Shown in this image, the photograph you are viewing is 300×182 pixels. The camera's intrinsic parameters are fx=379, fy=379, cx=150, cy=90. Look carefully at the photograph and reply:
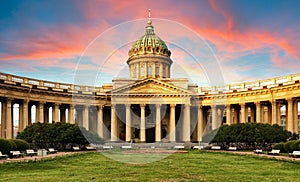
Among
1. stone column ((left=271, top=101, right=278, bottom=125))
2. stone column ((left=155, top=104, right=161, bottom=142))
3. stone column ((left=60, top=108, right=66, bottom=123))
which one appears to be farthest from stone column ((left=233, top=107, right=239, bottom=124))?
stone column ((left=60, top=108, right=66, bottom=123))

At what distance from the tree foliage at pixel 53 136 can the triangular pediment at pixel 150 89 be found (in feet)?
83.2

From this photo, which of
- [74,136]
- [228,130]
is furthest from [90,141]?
[228,130]

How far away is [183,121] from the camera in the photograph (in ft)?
A: 276

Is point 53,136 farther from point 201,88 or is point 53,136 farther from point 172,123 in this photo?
point 201,88

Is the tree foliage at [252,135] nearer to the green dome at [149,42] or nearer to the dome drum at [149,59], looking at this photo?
the dome drum at [149,59]

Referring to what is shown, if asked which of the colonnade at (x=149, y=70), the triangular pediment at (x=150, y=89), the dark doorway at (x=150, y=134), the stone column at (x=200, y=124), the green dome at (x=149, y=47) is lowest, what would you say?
the dark doorway at (x=150, y=134)

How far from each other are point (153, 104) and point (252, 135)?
30132 millimetres

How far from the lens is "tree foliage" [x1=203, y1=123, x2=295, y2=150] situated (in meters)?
55.7

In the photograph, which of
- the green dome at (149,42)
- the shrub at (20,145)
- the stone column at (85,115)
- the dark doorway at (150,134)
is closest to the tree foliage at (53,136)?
the shrub at (20,145)

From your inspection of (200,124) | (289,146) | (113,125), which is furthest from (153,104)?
(289,146)

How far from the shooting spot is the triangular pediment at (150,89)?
82.3m

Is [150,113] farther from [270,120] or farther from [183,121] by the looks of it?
[270,120]

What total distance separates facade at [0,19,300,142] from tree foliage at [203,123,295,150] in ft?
44.1

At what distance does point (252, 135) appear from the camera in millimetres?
56562
